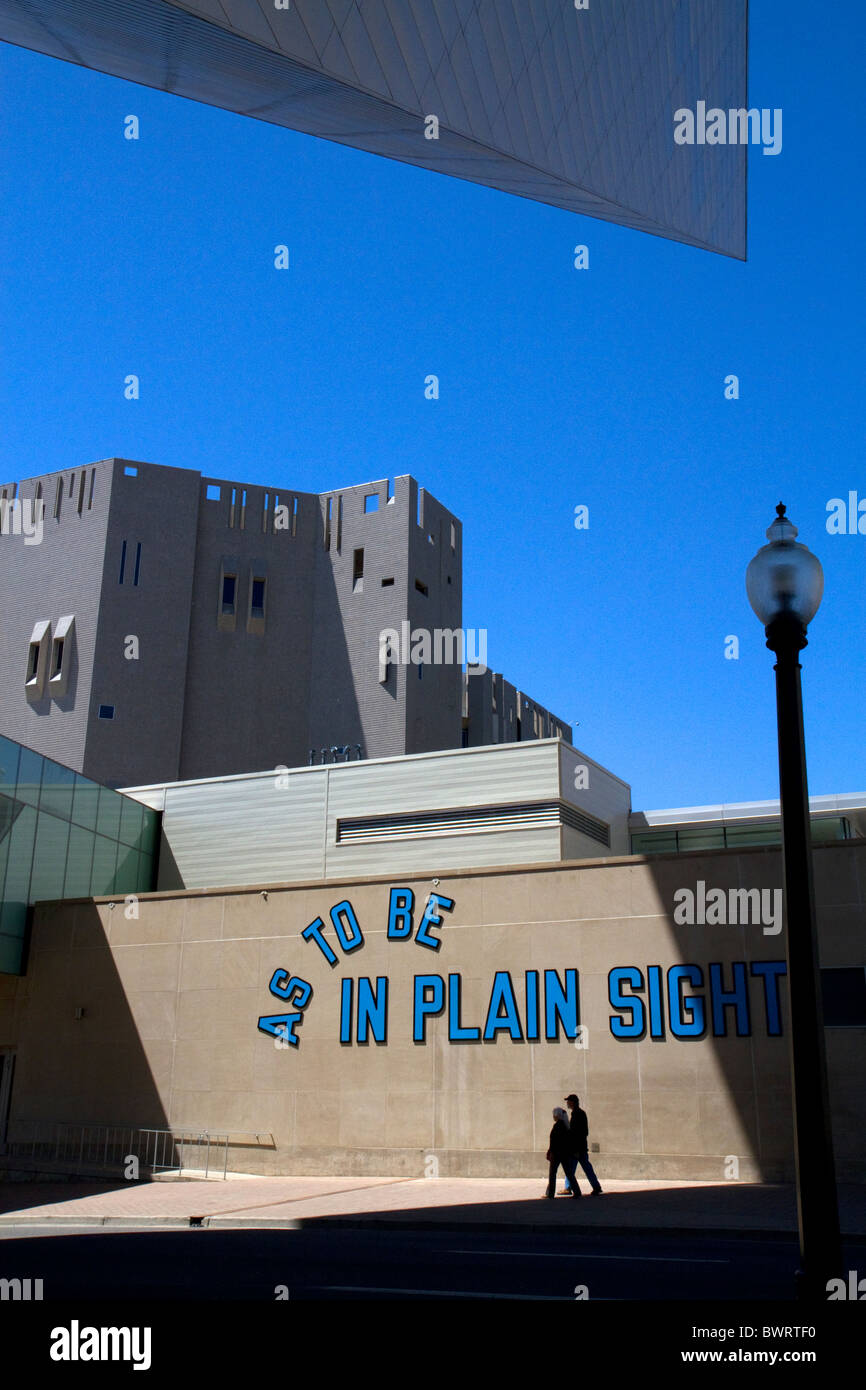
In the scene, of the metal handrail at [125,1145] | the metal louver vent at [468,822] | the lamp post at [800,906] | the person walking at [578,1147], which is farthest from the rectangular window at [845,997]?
the lamp post at [800,906]

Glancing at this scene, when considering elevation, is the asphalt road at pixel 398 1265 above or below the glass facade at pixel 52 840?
below

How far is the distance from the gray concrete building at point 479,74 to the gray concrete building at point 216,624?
22611 mm

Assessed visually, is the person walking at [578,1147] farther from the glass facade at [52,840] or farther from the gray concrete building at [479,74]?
the gray concrete building at [479,74]

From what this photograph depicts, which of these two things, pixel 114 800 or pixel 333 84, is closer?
pixel 333 84

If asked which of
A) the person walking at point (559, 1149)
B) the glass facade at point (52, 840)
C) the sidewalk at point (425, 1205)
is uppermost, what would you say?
the glass facade at point (52, 840)

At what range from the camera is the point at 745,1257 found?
1168 cm

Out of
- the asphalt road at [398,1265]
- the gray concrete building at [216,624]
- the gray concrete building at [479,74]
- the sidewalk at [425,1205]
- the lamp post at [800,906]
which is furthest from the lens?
the gray concrete building at [216,624]

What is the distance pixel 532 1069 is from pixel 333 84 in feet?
56.7

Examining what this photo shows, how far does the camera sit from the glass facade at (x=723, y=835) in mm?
29812

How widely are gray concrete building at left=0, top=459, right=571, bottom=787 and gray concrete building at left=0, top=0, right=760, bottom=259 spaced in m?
22.6

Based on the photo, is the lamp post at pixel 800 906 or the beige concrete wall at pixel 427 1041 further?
the beige concrete wall at pixel 427 1041
